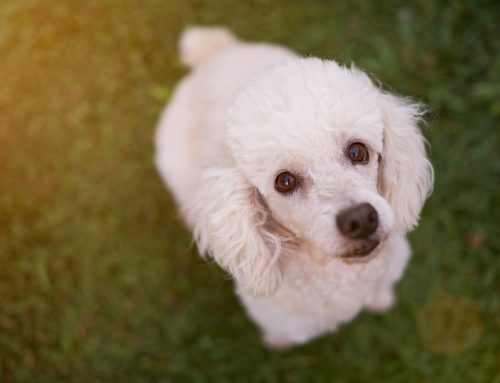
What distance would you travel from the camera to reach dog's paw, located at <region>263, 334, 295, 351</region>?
234 centimetres

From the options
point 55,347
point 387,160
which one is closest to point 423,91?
point 387,160

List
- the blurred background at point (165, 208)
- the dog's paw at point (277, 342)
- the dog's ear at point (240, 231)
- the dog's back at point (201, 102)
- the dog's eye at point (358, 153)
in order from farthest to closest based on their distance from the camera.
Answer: the blurred background at point (165, 208)
the dog's paw at point (277, 342)
the dog's back at point (201, 102)
the dog's ear at point (240, 231)
the dog's eye at point (358, 153)

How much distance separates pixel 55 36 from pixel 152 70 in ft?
2.27

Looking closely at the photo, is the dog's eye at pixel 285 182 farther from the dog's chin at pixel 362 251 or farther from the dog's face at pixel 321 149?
the dog's chin at pixel 362 251

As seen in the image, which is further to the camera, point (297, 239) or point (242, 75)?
point (242, 75)

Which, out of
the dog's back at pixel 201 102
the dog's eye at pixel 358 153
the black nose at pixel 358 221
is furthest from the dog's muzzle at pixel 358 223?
the dog's back at pixel 201 102

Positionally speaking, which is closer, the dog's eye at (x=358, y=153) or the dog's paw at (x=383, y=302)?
the dog's eye at (x=358, y=153)

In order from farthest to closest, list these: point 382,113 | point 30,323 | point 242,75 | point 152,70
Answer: point 152,70, point 30,323, point 242,75, point 382,113

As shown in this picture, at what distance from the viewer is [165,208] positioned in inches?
114

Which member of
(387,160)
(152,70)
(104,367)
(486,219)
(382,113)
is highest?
(152,70)

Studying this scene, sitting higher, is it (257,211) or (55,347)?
(257,211)

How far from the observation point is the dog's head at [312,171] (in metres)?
1.44

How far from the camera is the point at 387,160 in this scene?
1638mm

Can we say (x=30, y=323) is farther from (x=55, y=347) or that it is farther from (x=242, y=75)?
(x=242, y=75)
